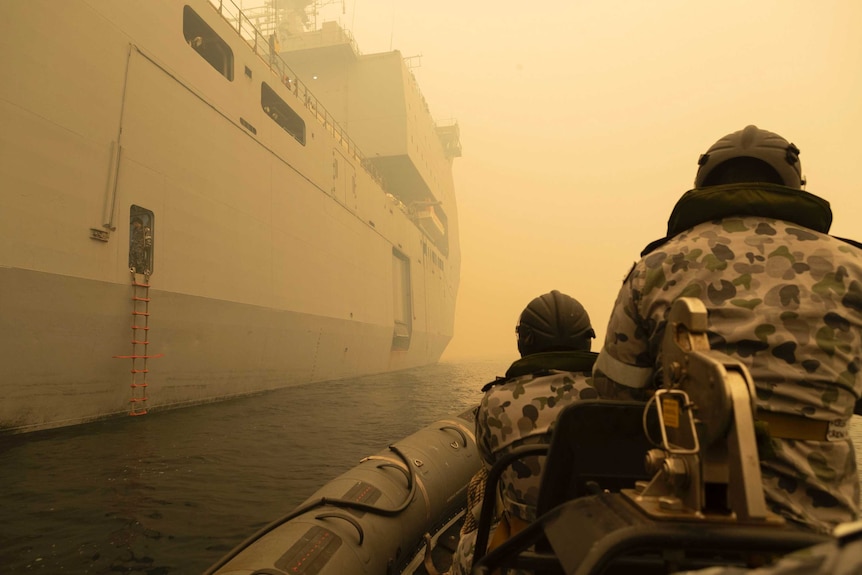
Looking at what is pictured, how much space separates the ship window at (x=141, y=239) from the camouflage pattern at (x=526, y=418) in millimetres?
7971

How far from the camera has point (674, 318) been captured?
3.79ft

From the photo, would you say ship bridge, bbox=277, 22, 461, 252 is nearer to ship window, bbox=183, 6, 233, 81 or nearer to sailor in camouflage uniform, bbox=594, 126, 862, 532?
ship window, bbox=183, 6, 233, 81

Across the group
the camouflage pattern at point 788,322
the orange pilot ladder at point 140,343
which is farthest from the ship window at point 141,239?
the camouflage pattern at point 788,322

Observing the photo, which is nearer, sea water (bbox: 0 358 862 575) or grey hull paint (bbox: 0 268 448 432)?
sea water (bbox: 0 358 862 575)

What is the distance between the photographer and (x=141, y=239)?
8.51 metres

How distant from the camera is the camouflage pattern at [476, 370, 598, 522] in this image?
78.3 inches

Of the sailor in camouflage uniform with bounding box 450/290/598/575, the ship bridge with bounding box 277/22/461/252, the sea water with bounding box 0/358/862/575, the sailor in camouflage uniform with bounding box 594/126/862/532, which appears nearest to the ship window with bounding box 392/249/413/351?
the ship bridge with bounding box 277/22/461/252

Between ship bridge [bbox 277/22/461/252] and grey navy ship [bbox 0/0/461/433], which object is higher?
ship bridge [bbox 277/22/461/252]

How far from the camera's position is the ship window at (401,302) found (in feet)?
76.3

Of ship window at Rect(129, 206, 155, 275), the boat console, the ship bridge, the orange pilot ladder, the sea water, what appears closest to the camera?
the boat console

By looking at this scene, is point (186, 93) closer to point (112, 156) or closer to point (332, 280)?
point (112, 156)

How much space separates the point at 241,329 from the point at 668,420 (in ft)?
34.9

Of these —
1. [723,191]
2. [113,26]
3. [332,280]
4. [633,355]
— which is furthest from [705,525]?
[332,280]

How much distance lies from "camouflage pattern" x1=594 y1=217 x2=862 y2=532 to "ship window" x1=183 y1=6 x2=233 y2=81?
11.6m
